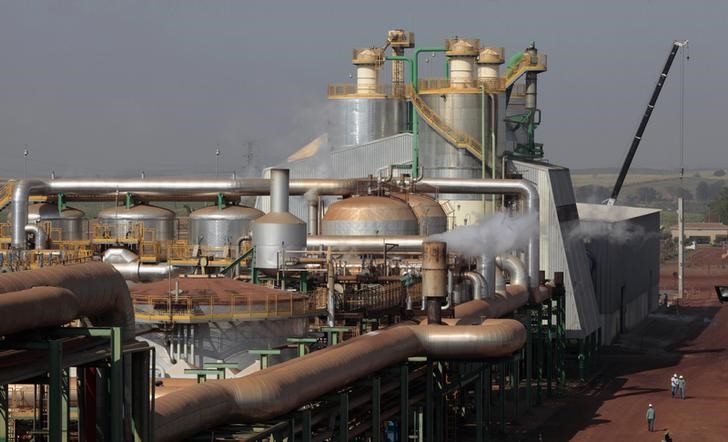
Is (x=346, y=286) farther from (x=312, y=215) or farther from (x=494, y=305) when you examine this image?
(x=312, y=215)

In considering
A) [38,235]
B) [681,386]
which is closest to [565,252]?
[681,386]

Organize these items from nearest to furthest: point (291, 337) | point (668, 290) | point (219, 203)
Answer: point (291, 337), point (219, 203), point (668, 290)

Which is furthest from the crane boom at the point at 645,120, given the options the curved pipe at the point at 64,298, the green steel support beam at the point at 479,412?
the curved pipe at the point at 64,298

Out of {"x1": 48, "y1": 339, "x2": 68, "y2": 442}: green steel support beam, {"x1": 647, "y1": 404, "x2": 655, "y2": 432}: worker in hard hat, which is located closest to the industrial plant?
{"x1": 48, "y1": 339, "x2": 68, "y2": 442}: green steel support beam

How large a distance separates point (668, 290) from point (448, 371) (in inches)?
3041

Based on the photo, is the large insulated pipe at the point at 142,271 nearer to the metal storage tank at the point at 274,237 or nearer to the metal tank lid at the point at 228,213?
the metal storage tank at the point at 274,237

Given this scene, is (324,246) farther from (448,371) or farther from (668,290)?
(668,290)

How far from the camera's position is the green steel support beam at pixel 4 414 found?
70.2 feet

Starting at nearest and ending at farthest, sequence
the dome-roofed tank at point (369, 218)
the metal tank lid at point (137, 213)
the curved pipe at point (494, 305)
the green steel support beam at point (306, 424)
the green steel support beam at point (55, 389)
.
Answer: the green steel support beam at point (55, 389) < the green steel support beam at point (306, 424) < the curved pipe at point (494, 305) < the dome-roofed tank at point (369, 218) < the metal tank lid at point (137, 213)

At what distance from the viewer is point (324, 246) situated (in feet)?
179

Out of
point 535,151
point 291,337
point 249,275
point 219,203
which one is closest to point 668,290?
point 535,151

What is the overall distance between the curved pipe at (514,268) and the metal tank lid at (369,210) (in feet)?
12.7

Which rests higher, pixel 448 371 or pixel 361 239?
pixel 361 239

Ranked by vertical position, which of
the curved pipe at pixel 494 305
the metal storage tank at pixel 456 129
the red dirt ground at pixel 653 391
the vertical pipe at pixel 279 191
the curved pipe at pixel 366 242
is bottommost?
the red dirt ground at pixel 653 391
